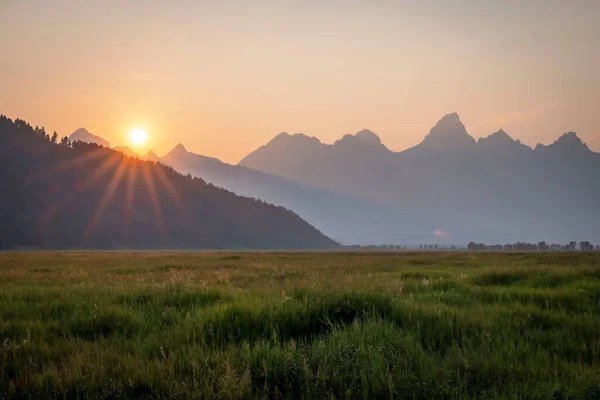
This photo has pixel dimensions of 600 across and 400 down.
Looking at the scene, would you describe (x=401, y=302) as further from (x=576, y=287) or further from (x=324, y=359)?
(x=576, y=287)

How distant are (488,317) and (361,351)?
11.1 ft

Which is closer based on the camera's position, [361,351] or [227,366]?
[227,366]

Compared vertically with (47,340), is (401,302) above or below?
above

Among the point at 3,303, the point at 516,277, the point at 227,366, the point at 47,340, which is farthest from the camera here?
the point at 516,277

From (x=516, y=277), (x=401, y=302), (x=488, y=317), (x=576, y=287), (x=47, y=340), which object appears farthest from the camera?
(x=516, y=277)

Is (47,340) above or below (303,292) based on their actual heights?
below

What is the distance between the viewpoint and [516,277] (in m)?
14.0

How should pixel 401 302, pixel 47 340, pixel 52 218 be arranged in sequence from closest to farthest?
1. pixel 47 340
2. pixel 401 302
3. pixel 52 218

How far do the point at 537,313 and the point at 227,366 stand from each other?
19.4 feet

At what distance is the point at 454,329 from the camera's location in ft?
20.9

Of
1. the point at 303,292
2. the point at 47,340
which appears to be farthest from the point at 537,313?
the point at 47,340

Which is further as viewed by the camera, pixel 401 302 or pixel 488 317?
pixel 401 302

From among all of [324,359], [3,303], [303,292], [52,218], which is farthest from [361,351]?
[52,218]

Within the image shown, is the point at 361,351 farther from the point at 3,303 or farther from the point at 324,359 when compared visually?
the point at 3,303
